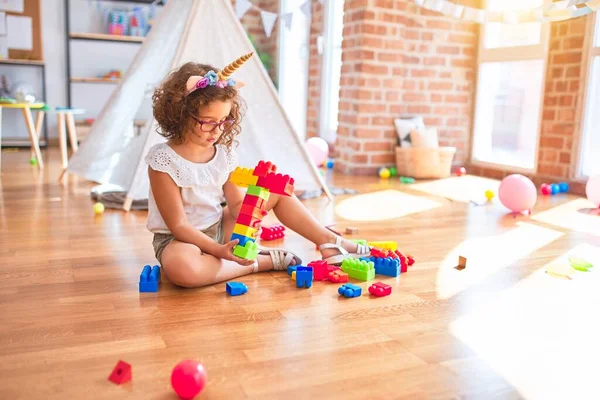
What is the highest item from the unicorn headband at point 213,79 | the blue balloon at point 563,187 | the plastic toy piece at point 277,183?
the unicorn headband at point 213,79

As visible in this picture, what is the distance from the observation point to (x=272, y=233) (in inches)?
84.9

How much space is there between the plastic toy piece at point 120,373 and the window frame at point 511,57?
3159 mm

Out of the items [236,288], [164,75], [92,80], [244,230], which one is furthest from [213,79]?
[92,80]

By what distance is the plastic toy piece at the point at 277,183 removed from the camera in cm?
146

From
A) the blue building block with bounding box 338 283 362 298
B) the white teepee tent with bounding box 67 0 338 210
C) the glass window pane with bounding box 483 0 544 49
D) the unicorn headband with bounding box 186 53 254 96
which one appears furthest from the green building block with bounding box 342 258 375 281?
the glass window pane with bounding box 483 0 544 49

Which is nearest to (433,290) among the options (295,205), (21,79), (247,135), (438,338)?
(438,338)

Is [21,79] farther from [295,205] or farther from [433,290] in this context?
[433,290]

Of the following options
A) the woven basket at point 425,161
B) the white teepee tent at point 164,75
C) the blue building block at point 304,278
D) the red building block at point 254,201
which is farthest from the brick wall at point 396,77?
the red building block at point 254,201

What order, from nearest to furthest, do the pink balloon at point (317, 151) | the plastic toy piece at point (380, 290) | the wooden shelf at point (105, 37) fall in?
1. the plastic toy piece at point (380, 290)
2. the pink balloon at point (317, 151)
3. the wooden shelf at point (105, 37)

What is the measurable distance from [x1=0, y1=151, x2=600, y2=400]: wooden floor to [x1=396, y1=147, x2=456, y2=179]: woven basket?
5.16 ft

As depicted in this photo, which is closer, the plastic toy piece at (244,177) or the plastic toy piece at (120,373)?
the plastic toy piece at (120,373)

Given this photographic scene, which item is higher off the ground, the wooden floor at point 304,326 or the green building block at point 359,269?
the green building block at point 359,269

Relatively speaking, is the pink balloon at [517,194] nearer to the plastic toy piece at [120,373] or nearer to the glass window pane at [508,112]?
the glass window pane at [508,112]

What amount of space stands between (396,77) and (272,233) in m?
2.19
